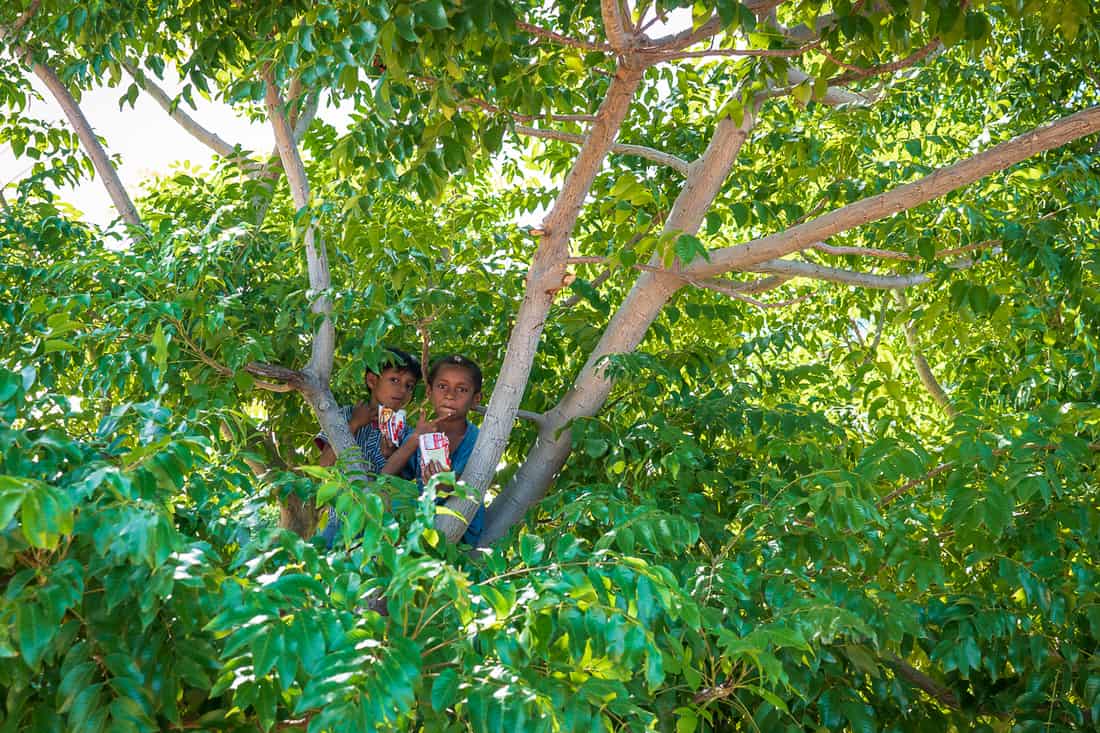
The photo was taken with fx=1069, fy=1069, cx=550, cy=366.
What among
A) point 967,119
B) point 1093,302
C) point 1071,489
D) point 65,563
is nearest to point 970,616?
point 1071,489

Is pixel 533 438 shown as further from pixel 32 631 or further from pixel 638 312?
pixel 32 631

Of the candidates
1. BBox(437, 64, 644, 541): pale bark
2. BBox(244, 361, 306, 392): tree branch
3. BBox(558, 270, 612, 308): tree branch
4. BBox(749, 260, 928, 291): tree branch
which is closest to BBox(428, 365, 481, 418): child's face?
BBox(437, 64, 644, 541): pale bark

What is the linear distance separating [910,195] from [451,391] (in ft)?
5.89

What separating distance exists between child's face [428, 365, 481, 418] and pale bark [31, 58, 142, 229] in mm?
1782

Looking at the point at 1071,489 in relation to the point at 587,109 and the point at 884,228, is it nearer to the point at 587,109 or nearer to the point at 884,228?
the point at 884,228

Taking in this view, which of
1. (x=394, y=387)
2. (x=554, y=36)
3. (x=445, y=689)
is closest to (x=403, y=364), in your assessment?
(x=394, y=387)

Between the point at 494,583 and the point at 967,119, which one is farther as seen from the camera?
the point at 967,119

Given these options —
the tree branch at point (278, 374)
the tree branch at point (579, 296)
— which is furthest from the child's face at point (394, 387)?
the tree branch at point (579, 296)

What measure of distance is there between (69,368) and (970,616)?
12.0ft

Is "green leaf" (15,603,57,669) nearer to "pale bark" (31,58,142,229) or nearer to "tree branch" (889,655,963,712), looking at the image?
"tree branch" (889,655,963,712)

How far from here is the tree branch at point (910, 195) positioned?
3316mm

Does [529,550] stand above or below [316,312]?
below

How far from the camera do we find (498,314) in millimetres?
4633

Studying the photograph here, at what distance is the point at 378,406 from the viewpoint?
4.35 meters
